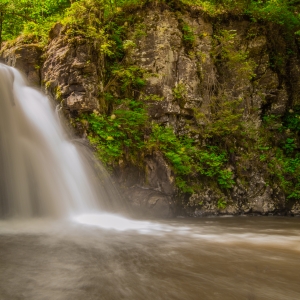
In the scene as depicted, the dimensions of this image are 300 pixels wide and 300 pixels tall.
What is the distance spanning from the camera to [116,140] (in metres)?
8.41

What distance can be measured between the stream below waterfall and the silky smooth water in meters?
0.01

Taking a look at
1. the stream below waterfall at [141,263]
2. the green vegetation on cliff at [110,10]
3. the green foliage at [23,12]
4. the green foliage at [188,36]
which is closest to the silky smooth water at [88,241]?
the stream below waterfall at [141,263]

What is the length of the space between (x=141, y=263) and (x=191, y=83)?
24.4ft

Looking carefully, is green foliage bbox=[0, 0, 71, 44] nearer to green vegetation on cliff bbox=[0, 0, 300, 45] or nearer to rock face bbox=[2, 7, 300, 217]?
green vegetation on cliff bbox=[0, 0, 300, 45]

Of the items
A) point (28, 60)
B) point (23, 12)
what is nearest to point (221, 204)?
point (28, 60)

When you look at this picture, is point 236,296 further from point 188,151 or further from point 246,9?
point 246,9

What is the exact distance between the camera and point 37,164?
698 cm

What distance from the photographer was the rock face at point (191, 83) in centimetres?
827

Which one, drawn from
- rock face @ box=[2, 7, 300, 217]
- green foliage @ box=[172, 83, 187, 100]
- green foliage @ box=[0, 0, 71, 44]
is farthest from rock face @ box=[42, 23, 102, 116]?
green foliage @ box=[0, 0, 71, 44]

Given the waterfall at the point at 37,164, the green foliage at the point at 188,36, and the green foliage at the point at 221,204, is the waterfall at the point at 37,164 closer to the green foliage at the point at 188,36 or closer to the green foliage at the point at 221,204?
the green foliage at the point at 221,204

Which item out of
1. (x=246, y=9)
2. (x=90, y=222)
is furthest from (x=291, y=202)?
(x=246, y=9)

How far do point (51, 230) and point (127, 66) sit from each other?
608 centimetres

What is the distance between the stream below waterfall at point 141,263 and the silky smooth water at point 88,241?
0.04 feet

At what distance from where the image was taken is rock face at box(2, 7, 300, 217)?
8266mm
